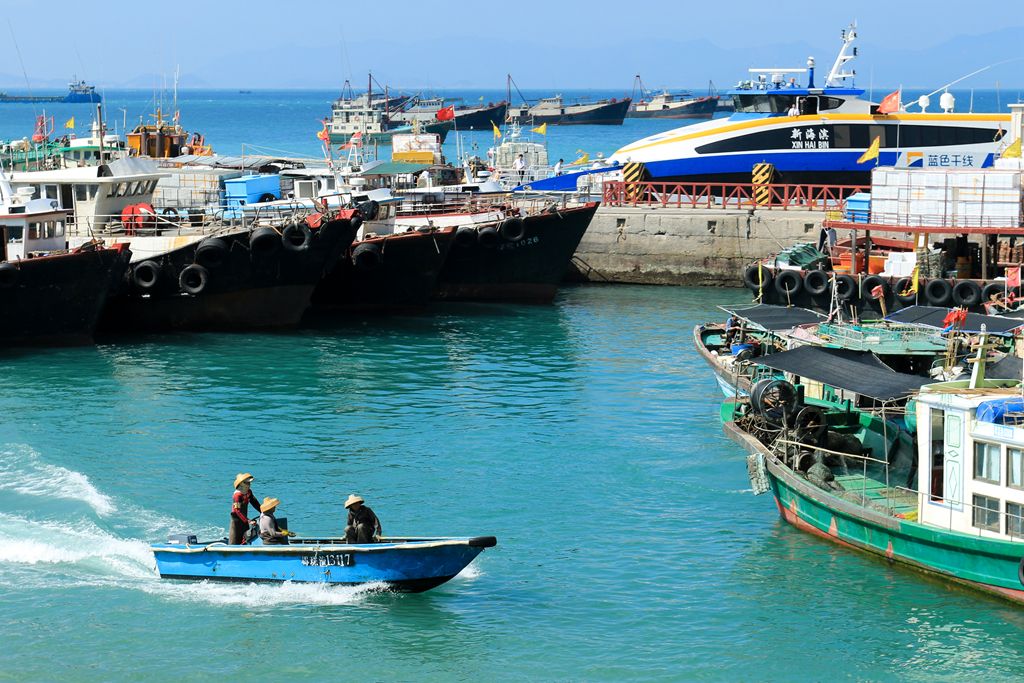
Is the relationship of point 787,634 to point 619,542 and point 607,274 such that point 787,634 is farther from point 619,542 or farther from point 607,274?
point 607,274

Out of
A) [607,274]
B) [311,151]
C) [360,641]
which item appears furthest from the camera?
[311,151]

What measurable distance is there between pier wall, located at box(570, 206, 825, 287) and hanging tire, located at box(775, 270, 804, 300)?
9.60 metres

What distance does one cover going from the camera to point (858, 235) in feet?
145

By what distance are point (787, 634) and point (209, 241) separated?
990 inches

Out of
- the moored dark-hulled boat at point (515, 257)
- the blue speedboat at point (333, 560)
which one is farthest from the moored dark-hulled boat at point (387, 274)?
the blue speedboat at point (333, 560)

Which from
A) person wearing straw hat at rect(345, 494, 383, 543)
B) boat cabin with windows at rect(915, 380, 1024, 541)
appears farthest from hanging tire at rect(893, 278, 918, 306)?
person wearing straw hat at rect(345, 494, 383, 543)

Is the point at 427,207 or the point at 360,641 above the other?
the point at 427,207

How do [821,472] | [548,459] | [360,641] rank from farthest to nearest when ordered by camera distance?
1. [548,459]
2. [821,472]
3. [360,641]

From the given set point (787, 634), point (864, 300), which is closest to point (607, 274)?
point (864, 300)

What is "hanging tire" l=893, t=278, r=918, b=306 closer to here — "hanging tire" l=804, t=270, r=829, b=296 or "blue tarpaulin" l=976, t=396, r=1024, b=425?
"hanging tire" l=804, t=270, r=829, b=296

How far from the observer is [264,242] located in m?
42.1

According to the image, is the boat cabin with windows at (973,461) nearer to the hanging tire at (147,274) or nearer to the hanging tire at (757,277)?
the hanging tire at (757,277)

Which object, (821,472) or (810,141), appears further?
(810,141)

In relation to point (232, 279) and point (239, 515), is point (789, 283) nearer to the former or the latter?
point (232, 279)
